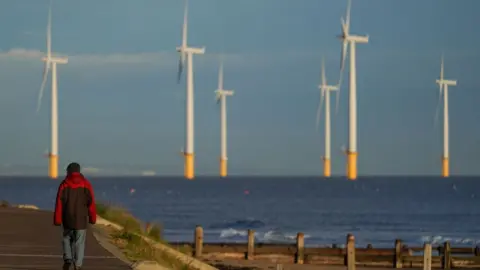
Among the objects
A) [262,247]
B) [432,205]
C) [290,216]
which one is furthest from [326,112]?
[262,247]

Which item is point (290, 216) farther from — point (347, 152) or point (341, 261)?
point (341, 261)

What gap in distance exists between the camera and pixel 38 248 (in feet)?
97.0

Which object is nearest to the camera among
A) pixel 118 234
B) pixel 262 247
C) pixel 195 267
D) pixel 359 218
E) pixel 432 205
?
pixel 195 267

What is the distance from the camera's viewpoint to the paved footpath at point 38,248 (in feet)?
83.3

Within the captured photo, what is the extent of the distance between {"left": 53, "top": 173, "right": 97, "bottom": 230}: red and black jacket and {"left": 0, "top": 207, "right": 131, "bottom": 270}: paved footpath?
197 centimetres

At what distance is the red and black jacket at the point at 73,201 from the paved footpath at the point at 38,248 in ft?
6.45

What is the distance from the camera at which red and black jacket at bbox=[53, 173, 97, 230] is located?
2284 cm

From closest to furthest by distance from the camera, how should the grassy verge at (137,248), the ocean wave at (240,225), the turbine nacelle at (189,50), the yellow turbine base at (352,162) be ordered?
the grassy verge at (137,248) < the ocean wave at (240,225) < the turbine nacelle at (189,50) < the yellow turbine base at (352,162)

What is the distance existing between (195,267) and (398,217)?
3558 inches

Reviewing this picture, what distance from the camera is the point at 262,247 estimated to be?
54688 mm

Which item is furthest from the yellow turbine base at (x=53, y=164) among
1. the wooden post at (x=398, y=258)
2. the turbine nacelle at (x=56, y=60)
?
the wooden post at (x=398, y=258)

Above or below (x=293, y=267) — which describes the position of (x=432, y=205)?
above

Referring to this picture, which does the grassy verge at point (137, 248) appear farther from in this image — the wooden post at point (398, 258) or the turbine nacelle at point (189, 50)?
the turbine nacelle at point (189, 50)

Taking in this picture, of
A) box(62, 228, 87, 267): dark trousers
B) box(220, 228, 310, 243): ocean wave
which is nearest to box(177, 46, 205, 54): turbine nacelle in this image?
box(220, 228, 310, 243): ocean wave
